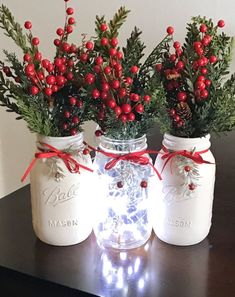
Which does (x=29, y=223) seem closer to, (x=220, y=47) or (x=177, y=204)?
(x=177, y=204)

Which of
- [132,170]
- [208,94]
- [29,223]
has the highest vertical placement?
[208,94]

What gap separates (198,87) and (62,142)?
233 mm

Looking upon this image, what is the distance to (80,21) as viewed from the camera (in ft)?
6.31

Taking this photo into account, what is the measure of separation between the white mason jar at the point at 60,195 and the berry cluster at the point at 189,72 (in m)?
0.17

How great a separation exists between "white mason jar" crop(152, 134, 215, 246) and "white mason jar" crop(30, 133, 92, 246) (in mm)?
126

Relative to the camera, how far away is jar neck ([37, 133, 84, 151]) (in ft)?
2.44

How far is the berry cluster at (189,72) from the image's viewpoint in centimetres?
71

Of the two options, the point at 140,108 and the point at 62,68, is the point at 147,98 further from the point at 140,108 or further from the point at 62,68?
the point at 62,68

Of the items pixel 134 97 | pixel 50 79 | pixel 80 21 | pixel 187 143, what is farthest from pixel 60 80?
pixel 80 21

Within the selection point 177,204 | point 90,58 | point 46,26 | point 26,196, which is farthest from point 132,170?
point 46,26

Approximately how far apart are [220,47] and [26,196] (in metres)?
0.51

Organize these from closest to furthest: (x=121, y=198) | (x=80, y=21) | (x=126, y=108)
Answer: (x=126, y=108), (x=121, y=198), (x=80, y=21)

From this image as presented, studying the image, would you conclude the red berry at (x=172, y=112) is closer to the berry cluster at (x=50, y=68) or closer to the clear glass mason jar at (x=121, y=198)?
the clear glass mason jar at (x=121, y=198)

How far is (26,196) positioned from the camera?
99 centimetres
